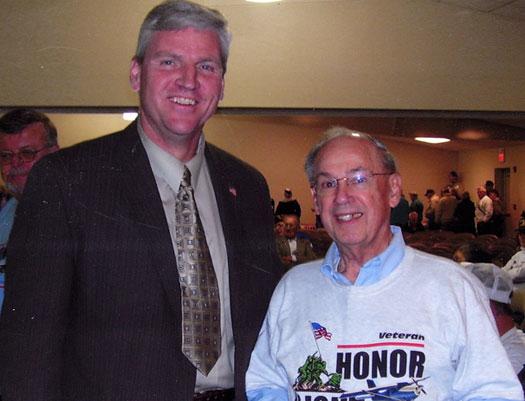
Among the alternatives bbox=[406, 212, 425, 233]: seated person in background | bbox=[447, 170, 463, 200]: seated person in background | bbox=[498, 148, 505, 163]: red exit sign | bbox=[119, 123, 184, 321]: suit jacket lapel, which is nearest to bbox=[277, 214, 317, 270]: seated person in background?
bbox=[406, 212, 425, 233]: seated person in background

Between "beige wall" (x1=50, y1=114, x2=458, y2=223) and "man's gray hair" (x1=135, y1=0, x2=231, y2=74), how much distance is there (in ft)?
4.51

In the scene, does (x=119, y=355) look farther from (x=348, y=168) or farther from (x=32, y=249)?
(x=348, y=168)

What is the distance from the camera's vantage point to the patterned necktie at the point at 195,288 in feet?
3.89

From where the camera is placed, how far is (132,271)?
1140mm

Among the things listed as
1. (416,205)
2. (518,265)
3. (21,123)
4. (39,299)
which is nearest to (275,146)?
(416,205)

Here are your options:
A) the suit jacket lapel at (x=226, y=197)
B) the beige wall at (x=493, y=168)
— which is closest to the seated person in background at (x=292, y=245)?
the beige wall at (x=493, y=168)

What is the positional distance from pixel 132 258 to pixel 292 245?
1.84 meters

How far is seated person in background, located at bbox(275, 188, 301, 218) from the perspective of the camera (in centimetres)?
288

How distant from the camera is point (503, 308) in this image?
2236 mm

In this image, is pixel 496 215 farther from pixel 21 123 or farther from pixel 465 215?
pixel 21 123

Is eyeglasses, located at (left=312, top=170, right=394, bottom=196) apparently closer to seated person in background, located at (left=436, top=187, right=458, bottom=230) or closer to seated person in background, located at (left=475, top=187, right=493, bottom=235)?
seated person in background, located at (left=436, top=187, right=458, bottom=230)

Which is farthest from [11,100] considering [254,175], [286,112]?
[254,175]

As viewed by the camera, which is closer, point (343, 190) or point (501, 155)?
point (343, 190)

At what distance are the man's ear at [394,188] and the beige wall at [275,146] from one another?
126 cm
